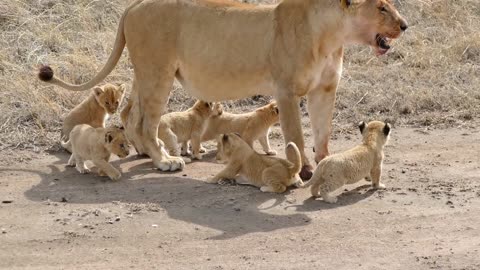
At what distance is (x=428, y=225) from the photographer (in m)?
7.50

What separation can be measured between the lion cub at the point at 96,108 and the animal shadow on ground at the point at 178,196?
63cm

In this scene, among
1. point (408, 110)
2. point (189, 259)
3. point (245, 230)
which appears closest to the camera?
point (189, 259)

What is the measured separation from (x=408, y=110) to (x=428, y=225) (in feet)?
11.1

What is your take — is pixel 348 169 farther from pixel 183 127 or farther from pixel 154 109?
pixel 183 127

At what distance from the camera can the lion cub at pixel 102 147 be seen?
8.80 meters

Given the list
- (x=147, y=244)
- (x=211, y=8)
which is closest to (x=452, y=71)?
(x=211, y=8)

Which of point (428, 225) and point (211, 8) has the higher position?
point (211, 8)

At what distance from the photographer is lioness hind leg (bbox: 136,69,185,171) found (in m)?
9.08

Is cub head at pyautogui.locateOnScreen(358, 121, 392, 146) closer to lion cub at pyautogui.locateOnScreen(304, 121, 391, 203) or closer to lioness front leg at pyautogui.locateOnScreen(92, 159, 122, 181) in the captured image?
lion cub at pyautogui.locateOnScreen(304, 121, 391, 203)

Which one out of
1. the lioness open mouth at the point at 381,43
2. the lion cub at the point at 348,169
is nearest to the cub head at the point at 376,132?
the lion cub at the point at 348,169

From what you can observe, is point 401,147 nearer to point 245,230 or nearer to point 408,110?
point 408,110

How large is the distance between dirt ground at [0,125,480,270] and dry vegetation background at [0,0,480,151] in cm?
108

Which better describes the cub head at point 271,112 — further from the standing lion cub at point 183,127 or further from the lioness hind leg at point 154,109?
the lioness hind leg at point 154,109

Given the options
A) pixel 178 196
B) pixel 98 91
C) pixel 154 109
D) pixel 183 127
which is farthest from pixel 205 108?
pixel 178 196
